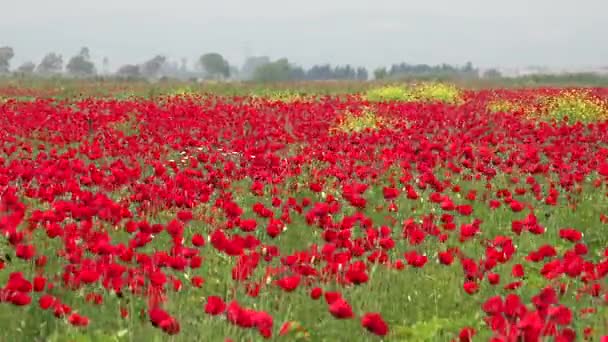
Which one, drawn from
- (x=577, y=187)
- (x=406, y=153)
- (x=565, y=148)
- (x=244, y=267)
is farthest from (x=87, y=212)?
(x=565, y=148)

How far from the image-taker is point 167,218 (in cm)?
743

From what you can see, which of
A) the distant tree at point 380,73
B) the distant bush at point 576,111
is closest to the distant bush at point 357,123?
the distant bush at point 576,111

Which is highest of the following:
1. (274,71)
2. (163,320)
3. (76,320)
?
(274,71)

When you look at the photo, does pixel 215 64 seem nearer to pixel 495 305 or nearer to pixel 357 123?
pixel 357 123

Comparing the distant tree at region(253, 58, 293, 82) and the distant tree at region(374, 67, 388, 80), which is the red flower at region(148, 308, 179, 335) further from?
the distant tree at region(253, 58, 293, 82)

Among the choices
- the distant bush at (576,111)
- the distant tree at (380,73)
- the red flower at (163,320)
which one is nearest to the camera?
the red flower at (163,320)

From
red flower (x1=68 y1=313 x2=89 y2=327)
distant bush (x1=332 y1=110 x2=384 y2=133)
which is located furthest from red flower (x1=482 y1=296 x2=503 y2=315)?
distant bush (x1=332 y1=110 x2=384 y2=133)

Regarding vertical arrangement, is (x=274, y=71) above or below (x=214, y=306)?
above

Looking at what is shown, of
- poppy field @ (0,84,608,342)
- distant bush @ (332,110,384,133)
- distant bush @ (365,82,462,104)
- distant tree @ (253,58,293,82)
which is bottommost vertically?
poppy field @ (0,84,608,342)

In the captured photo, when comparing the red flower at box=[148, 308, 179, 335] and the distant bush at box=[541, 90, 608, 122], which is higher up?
the distant bush at box=[541, 90, 608, 122]

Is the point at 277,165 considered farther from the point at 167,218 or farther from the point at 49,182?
the point at 49,182

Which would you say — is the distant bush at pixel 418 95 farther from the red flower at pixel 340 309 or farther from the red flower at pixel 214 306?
the red flower at pixel 214 306

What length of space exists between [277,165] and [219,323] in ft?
15.8

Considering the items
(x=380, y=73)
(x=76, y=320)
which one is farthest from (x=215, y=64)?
(x=76, y=320)
